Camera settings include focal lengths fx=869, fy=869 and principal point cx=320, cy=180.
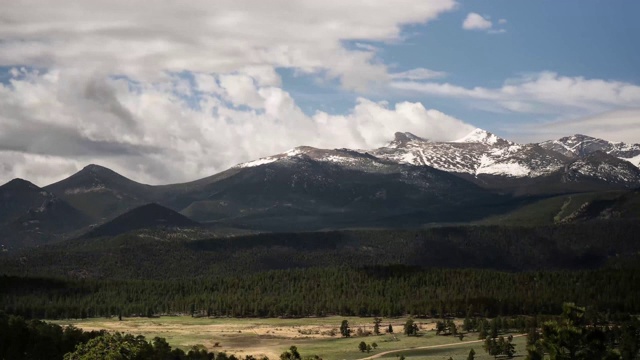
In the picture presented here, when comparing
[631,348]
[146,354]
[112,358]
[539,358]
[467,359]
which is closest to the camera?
[112,358]

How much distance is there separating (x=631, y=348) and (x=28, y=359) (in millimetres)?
128109

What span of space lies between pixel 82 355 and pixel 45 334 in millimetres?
74652

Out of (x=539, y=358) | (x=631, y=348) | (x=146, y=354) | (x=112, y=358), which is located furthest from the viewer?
(x=631, y=348)

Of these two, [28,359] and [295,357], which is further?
[28,359]

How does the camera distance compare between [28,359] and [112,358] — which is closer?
[112,358]

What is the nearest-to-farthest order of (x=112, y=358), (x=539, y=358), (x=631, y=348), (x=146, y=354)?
1. (x=112, y=358)
2. (x=539, y=358)
3. (x=146, y=354)
4. (x=631, y=348)

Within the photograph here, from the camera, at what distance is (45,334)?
200 metres

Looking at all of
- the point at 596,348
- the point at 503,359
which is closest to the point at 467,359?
the point at 503,359

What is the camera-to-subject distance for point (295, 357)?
476ft

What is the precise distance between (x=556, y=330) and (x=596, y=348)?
20.3ft

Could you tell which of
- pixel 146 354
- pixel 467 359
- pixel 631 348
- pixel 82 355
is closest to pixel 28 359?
pixel 146 354

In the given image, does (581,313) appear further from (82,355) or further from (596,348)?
(82,355)

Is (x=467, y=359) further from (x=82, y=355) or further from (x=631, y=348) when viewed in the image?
(x=82, y=355)

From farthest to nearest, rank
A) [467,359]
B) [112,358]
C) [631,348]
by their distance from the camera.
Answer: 1. [467,359]
2. [631,348]
3. [112,358]
